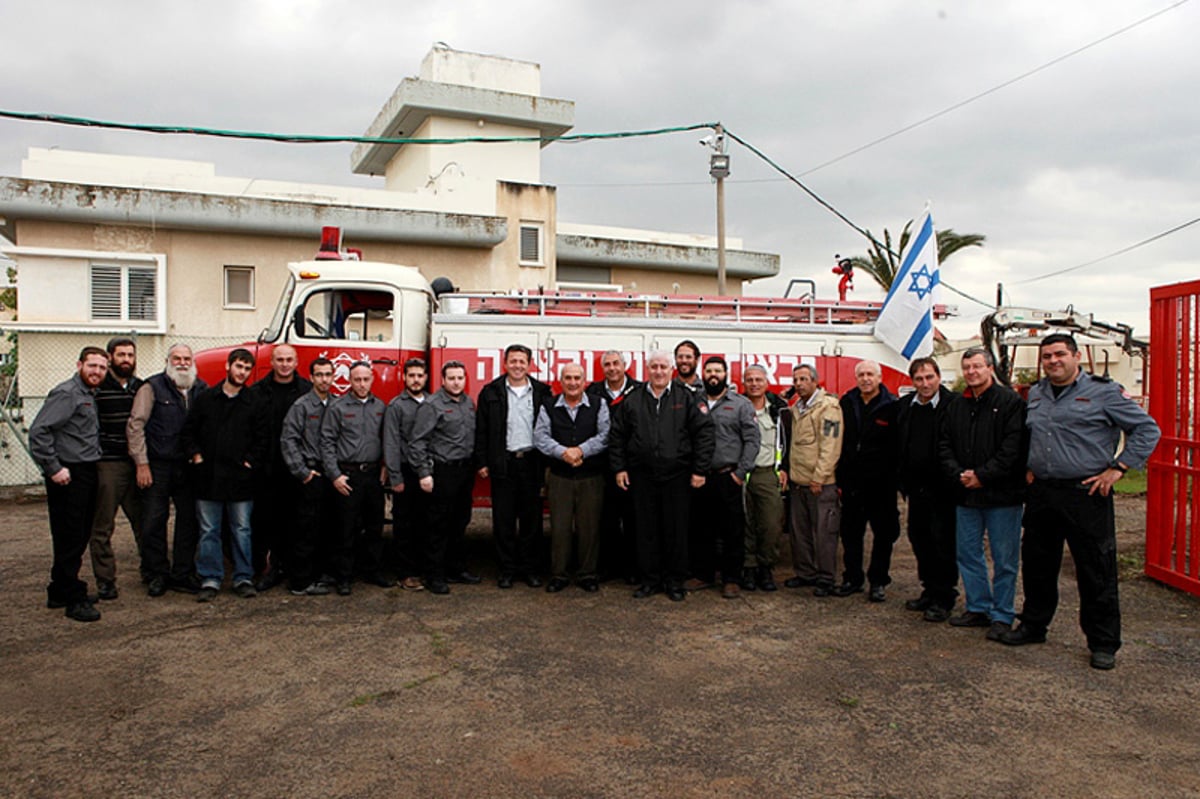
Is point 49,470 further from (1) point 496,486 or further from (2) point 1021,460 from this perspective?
(2) point 1021,460

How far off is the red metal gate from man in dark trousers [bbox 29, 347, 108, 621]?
8592 mm

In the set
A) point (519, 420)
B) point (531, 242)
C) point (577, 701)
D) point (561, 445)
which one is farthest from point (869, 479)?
point (531, 242)

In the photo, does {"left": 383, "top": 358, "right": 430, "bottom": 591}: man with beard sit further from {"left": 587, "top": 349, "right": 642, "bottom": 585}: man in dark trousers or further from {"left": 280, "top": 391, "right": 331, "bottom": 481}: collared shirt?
{"left": 587, "top": 349, "right": 642, "bottom": 585}: man in dark trousers

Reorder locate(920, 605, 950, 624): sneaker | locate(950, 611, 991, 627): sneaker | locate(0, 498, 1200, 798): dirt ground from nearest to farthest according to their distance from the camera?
locate(0, 498, 1200, 798): dirt ground → locate(950, 611, 991, 627): sneaker → locate(920, 605, 950, 624): sneaker

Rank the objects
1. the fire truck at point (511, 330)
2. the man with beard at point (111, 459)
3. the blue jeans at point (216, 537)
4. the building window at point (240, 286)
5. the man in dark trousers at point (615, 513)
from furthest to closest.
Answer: the building window at point (240, 286) < the fire truck at point (511, 330) < the man in dark trousers at point (615, 513) < the blue jeans at point (216, 537) < the man with beard at point (111, 459)

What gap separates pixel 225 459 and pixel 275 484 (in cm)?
48

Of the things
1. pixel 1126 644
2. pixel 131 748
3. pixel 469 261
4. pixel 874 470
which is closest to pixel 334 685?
pixel 131 748

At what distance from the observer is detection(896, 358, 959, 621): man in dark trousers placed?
619cm

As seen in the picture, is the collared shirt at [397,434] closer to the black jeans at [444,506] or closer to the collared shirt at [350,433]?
the collared shirt at [350,433]

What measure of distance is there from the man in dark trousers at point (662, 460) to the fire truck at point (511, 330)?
1298mm

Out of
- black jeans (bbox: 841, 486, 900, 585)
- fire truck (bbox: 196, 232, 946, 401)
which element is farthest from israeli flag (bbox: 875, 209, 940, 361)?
black jeans (bbox: 841, 486, 900, 585)

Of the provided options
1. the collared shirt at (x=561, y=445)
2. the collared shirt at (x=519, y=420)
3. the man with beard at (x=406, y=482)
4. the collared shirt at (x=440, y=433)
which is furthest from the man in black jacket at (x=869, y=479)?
the man with beard at (x=406, y=482)

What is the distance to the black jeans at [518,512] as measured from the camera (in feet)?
23.2

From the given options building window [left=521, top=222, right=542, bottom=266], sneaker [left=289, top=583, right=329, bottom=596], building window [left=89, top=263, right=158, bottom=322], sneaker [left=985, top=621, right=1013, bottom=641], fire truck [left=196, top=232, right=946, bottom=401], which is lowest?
sneaker [left=289, top=583, right=329, bottom=596]
